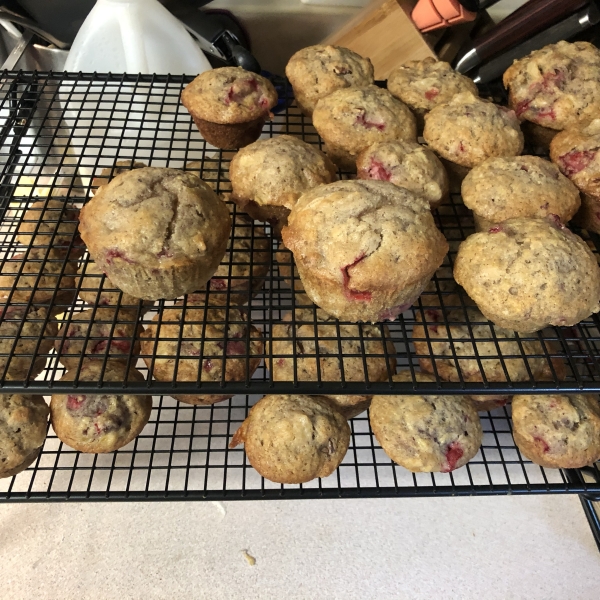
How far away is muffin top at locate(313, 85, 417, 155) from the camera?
1.38 m

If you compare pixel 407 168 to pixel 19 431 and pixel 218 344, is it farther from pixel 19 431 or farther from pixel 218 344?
pixel 19 431

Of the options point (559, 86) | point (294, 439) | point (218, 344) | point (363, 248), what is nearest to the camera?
point (363, 248)

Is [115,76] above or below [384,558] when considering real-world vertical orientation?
above

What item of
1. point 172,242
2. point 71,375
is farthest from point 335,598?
point 172,242

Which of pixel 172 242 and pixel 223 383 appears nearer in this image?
pixel 223 383

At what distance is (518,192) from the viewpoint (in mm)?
1207

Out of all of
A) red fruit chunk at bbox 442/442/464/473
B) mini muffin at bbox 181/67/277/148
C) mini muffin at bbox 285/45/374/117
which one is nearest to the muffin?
mini muffin at bbox 285/45/374/117

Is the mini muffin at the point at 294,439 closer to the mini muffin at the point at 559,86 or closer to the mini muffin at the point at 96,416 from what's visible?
the mini muffin at the point at 96,416

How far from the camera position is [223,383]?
3.07 ft

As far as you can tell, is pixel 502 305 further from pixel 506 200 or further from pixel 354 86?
pixel 354 86

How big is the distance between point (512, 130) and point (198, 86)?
2.93 ft

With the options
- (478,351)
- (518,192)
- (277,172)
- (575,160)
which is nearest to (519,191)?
(518,192)

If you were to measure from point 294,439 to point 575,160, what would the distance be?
3.30 feet

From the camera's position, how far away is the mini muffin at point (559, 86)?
4.56 feet
